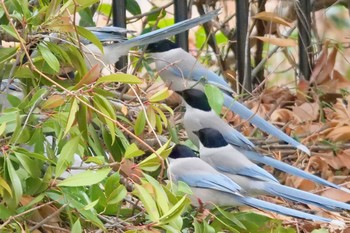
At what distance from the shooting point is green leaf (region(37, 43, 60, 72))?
232 centimetres

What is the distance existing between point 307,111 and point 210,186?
131 cm

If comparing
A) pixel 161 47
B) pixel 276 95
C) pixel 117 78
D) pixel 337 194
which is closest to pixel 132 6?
pixel 161 47

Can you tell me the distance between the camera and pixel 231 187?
107 inches

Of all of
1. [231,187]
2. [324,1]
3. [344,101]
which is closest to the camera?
[231,187]

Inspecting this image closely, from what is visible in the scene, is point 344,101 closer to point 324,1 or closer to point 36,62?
point 324,1

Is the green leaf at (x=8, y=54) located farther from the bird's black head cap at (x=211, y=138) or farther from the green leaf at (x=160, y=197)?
the bird's black head cap at (x=211, y=138)

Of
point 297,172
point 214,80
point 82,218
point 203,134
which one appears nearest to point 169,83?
point 214,80

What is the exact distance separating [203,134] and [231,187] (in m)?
0.42

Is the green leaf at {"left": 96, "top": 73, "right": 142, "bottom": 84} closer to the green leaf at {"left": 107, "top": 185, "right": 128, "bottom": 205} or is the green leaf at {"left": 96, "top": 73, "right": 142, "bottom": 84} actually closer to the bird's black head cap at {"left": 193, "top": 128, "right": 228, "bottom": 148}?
the green leaf at {"left": 107, "top": 185, "right": 128, "bottom": 205}

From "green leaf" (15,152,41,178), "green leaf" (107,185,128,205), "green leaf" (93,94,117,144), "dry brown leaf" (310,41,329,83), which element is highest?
"green leaf" (93,94,117,144)

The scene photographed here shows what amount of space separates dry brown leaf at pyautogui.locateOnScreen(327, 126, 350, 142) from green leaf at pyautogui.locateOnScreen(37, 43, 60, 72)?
1.58m

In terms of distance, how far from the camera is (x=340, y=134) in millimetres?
3646

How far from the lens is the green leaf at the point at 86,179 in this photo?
2127 mm

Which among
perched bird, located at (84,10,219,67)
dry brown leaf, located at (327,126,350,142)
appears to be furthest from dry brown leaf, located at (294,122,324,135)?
perched bird, located at (84,10,219,67)
